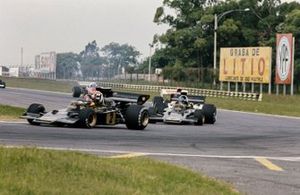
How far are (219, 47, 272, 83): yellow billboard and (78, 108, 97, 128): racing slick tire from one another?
42.9 metres

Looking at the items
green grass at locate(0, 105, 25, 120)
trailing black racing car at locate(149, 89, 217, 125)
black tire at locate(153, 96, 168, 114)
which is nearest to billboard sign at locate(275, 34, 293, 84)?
trailing black racing car at locate(149, 89, 217, 125)

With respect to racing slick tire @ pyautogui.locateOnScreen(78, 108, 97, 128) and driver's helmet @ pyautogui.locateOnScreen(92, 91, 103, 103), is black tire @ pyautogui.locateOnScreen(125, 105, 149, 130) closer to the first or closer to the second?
driver's helmet @ pyautogui.locateOnScreen(92, 91, 103, 103)

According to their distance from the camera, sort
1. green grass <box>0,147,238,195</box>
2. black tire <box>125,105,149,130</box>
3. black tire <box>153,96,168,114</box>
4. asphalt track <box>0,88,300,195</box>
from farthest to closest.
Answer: black tire <box>153,96,168,114</box>
black tire <box>125,105,149,130</box>
asphalt track <box>0,88,300,195</box>
green grass <box>0,147,238,195</box>

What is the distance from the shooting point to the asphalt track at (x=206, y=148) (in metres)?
11.5

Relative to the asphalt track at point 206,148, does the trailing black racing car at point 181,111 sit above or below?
above

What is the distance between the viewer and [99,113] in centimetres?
2144

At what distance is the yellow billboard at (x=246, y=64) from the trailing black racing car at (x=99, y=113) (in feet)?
134

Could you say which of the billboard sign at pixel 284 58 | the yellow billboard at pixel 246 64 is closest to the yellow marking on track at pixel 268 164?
the billboard sign at pixel 284 58

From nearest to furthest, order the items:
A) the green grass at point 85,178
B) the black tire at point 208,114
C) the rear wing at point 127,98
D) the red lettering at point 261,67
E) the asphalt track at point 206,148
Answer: the green grass at point 85,178, the asphalt track at point 206,148, the rear wing at point 127,98, the black tire at point 208,114, the red lettering at point 261,67

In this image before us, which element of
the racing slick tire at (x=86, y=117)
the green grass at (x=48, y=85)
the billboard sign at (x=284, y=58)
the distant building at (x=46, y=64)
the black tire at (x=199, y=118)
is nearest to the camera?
the racing slick tire at (x=86, y=117)

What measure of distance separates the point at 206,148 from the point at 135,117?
213 inches

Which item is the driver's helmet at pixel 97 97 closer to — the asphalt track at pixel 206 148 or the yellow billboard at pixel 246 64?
the asphalt track at pixel 206 148

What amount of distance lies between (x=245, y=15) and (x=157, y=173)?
270 feet

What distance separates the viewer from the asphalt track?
11.5m
